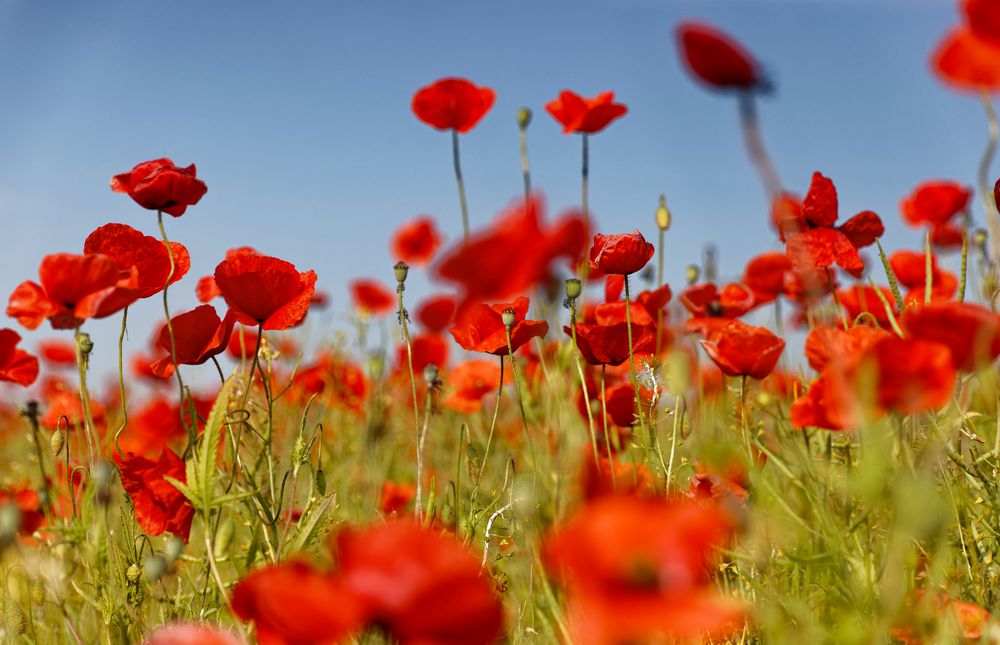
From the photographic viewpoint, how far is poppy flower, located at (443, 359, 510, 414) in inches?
102

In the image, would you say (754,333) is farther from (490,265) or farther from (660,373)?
(490,265)

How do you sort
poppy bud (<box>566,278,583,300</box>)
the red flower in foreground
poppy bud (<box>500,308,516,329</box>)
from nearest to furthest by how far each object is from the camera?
the red flower in foreground → poppy bud (<box>500,308,516,329</box>) → poppy bud (<box>566,278,583,300</box>)

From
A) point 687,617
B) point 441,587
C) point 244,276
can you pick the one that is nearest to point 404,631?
point 441,587

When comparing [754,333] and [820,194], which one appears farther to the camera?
[820,194]

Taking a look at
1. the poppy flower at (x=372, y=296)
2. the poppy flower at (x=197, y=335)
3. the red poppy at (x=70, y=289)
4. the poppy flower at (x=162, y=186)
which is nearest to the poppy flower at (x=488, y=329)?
the poppy flower at (x=197, y=335)

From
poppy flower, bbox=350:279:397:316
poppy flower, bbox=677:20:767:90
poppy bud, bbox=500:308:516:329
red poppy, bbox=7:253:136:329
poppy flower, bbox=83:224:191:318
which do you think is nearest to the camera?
poppy flower, bbox=677:20:767:90

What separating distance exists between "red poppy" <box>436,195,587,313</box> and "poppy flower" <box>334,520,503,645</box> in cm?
20

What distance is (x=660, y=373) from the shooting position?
74.2 inches

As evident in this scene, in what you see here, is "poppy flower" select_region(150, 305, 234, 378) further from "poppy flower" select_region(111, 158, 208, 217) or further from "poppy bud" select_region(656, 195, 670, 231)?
"poppy bud" select_region(656, 195, 670, 231)

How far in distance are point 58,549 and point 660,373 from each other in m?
1.27

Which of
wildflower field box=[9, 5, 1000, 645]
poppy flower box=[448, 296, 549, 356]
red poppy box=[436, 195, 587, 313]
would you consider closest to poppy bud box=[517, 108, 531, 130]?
wildflower field box=[9, 5, 1000, 645]

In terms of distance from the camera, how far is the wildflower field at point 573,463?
68 centimetres

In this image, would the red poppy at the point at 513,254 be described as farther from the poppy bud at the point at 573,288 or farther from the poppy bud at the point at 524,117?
the poppy bud at the point at 524,117

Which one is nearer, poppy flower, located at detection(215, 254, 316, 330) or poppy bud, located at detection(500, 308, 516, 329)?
poppy flower, located at detection(215, 254, 316, 330)
